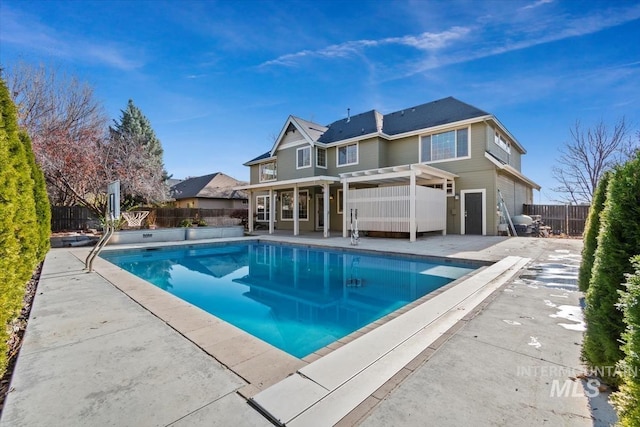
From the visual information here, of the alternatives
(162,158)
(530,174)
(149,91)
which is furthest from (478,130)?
(162,158)

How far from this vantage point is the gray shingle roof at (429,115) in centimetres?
1329

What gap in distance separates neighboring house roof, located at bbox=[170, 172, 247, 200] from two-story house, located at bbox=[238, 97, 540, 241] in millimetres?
10061

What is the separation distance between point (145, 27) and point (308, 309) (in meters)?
10.5

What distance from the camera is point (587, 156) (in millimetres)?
18469

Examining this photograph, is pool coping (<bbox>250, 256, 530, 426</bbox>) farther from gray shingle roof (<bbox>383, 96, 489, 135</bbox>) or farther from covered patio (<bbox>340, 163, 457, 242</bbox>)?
gray shingle roof (<bbox>383, 96, 489, 135</bbox>)

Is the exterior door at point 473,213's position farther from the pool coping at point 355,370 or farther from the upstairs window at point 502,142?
the pool coping at point 355,370

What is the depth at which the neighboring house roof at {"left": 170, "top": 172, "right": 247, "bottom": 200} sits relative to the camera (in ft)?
85.6

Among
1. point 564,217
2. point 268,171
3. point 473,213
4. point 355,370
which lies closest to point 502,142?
point 473,213

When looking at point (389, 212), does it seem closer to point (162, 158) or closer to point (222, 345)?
point (222, 345)

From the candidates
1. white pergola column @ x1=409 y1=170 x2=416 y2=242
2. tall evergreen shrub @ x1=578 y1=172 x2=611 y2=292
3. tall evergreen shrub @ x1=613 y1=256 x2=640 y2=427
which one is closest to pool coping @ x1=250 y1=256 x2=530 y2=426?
tall evergreen shrub @ x1=613 y1=256 x2=640 y2=427

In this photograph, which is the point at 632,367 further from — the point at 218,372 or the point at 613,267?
the point at 218,372

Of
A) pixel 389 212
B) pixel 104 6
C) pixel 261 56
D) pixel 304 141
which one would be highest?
pixel 261 56

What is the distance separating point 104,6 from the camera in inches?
321

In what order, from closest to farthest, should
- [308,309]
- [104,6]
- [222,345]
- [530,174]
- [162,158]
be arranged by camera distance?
[222,345] → [308,309] → [104,6] → [530,174] → [162,158]
